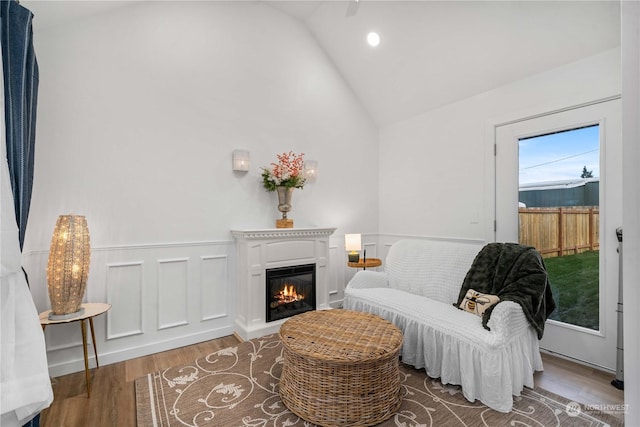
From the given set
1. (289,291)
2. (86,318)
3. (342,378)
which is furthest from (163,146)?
(342,378)

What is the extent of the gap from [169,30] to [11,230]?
2.41 m

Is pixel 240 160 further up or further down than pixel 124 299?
further up

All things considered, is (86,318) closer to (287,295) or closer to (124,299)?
(124,299)

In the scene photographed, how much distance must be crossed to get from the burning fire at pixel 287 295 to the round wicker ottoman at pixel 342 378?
124 centimetres

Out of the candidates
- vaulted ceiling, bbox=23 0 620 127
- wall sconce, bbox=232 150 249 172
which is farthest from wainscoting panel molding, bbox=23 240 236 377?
vaulted ceiling, bbox=23 0 620 127

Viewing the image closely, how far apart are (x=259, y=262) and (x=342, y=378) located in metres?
1.58

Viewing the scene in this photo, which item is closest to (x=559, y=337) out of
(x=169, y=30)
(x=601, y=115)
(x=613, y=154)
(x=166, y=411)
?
A: (x=613, y=154)

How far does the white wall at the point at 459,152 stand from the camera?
2518 mm

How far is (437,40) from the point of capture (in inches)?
119

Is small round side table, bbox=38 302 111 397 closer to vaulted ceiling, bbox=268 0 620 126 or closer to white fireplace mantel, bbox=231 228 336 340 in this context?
white fireplace mantel, bbox=231 228 336 340

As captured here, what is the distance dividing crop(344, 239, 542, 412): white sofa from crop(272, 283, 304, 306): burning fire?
24.4 inches

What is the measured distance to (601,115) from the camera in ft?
7.85

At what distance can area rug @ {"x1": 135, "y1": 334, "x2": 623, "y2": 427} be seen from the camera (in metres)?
1.80

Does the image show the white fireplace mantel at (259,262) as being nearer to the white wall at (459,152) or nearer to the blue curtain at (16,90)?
the white wall at (459,152)
